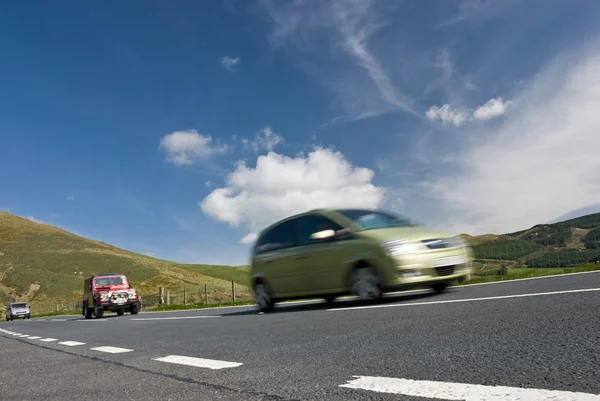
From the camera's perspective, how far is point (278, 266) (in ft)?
38.1

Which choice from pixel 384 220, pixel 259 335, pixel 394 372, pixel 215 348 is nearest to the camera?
pixel 394 372

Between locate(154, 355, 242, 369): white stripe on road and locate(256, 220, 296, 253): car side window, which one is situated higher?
locate(256, 220, 296, 253): car side window

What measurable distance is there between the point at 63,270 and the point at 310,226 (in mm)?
105212

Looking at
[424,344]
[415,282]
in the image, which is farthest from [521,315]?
[415,282]

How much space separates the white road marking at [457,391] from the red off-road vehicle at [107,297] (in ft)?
81.0

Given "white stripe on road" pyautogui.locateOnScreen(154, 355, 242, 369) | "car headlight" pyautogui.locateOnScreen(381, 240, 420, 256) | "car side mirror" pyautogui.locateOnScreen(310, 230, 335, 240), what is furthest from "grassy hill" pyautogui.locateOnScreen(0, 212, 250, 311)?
"white stripe on road" pyautogui.locateOnScreen(154, 355, 242, 369)

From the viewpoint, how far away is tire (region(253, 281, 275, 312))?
39.6ft

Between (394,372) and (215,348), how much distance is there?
2.99 m

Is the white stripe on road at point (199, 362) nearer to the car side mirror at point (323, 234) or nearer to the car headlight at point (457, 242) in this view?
the car side mirror at point (323, 234)

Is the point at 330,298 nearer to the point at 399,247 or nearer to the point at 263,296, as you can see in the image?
the point at 263,296

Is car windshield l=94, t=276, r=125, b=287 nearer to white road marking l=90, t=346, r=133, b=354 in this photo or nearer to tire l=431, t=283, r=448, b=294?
tire l=431, t=283, r=448, b=294

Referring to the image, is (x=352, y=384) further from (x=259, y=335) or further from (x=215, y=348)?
(x=259, y=335)

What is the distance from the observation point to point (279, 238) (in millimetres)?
11820

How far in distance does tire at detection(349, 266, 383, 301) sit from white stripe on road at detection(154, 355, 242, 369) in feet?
15.5
